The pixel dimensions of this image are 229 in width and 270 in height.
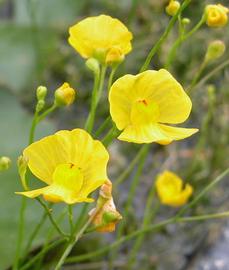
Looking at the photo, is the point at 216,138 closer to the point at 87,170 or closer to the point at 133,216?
the point at 133,216

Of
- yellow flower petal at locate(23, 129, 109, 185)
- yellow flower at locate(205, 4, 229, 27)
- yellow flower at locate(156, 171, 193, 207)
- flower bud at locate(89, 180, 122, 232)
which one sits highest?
yellow flower at locate(205, 4, 229, 27)

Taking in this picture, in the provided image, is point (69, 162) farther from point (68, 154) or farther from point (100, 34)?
point (100, 34)

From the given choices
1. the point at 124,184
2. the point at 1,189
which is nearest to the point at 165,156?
the point at 124,184

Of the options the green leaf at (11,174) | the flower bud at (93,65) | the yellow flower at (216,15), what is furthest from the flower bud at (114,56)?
the green leaf at (11,174)

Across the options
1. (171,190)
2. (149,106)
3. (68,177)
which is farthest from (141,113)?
(171,190)

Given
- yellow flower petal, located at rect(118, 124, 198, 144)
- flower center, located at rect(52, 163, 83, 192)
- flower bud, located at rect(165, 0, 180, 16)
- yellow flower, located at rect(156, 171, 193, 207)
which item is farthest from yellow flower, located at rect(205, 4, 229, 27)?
yellow flower, located at rect(156, 171, 193, 207)

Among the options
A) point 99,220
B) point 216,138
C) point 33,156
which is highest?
point 33,156

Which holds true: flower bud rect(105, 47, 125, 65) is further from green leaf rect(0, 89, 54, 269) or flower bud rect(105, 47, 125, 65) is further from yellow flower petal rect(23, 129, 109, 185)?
green leaf rect(0, 89, 54, 269)

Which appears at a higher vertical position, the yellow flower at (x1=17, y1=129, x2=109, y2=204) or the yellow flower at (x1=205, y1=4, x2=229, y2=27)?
the yellow flower at (x1=205, y1=4, x2=229, y2=27)

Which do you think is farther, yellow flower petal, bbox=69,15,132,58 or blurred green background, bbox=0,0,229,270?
blurred green background, bbox=0,0,229,270
